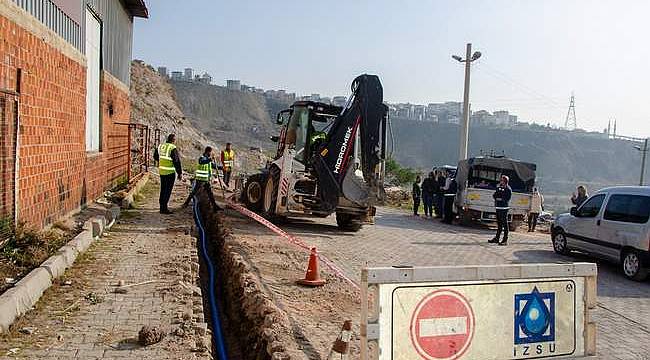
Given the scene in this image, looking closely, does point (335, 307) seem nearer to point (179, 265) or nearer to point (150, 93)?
point (179, 265)

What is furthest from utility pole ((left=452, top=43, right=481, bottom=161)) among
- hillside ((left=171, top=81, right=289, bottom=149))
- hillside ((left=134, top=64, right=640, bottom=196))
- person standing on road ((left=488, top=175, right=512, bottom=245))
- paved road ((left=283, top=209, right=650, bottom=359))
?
hillside ((left=171, top=81, right=289, bottom=149))

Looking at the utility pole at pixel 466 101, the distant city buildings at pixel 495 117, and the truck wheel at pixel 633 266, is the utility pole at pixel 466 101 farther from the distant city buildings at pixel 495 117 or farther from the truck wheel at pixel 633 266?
the distant city buildings at pixel 495 117

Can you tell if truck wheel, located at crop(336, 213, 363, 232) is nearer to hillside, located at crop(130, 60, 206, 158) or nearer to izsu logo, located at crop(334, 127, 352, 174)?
izsu logo, located at crop(334, 127, 352, 174)

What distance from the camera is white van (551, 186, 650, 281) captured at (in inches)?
475

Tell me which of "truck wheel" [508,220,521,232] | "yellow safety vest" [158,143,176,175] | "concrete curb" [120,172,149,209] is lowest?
"truck wheel" [508,220,521,232]

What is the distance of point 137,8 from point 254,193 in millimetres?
10417

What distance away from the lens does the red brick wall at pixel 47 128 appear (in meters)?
8.98

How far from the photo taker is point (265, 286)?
352 inches

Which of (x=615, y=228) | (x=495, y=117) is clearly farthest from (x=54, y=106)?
(x=495, y=117)

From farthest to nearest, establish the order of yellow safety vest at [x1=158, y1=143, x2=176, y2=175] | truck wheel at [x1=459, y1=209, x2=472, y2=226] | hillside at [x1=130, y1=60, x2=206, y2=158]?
hillside at [x1=130, y1=60, x2=206, y2=158] → truck wheel at [x1=459, y1=209, x2=472, y2=226] → yellow safety vest at [x1=158, y1=143, x2=176, y2=175]

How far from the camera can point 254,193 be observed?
16734 millimetres

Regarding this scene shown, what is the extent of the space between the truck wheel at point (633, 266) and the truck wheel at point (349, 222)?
5.97 m

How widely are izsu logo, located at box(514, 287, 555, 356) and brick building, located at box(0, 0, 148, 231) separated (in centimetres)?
640

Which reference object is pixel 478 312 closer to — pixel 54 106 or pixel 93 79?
pixel 54 106
